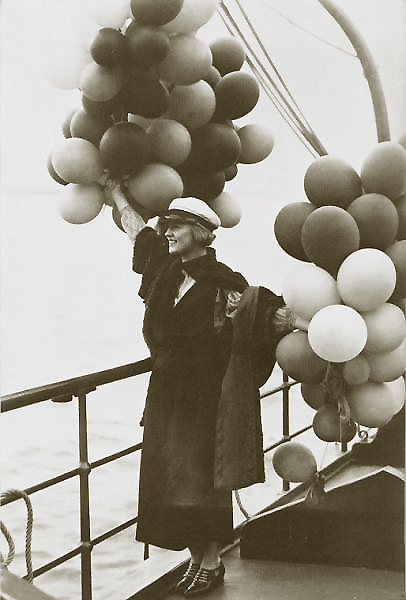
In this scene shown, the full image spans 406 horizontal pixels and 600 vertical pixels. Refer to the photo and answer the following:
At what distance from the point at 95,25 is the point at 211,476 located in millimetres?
1310

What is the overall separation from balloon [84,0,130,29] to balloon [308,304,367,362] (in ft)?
3.07

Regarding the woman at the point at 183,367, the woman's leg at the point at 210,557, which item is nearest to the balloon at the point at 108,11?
the woman at the point at 183,367

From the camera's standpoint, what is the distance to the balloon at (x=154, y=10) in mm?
2336

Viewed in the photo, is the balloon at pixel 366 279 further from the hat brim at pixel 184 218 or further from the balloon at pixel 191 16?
the balloon at pixel 191 16

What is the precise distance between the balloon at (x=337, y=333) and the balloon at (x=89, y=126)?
2.65 ft

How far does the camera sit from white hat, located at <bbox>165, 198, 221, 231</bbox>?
8.35 feet

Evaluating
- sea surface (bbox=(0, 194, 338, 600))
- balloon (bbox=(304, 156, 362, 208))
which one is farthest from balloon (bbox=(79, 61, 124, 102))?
balloon (bbox=(304, 156, 362, 208))

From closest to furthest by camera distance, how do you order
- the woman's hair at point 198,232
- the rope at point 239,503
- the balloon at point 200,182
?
the woman's hair at point 198,232 → the balloon at point 200,182 → the rope at point 239,503

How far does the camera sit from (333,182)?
2369mm

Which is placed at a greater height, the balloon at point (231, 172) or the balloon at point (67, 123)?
the balloon at point (67, 123)

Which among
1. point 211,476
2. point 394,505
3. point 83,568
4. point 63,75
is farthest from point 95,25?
point 394,505

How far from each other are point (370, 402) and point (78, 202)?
992 mm

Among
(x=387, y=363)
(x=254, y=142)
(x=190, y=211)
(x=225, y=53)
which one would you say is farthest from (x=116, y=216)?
(x=387, y=363)

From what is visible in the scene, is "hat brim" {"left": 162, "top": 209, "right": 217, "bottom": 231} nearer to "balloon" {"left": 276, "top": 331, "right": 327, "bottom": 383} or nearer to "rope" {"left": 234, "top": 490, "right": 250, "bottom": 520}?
"balloon" {"left": 276, "top": 331, "right": 327, "bottom": 383}
